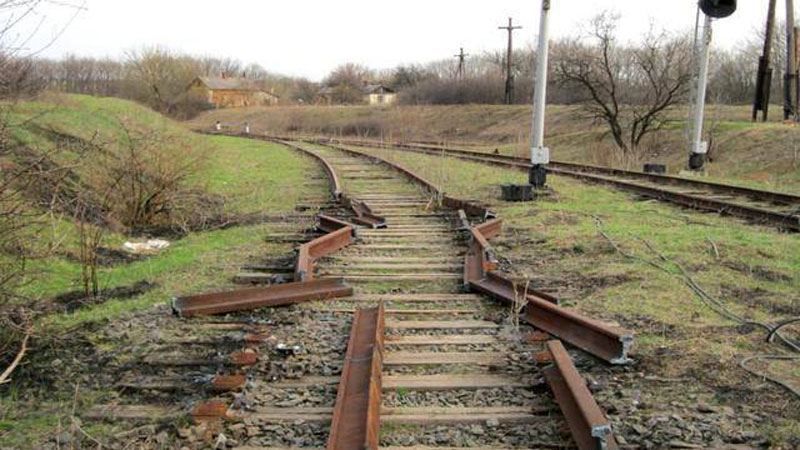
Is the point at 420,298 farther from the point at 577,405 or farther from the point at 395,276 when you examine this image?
the point at 577,405

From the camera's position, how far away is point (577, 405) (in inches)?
157

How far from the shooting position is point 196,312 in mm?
6277

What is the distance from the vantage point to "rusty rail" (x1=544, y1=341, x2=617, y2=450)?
11.9ft

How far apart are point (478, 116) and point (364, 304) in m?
50.5

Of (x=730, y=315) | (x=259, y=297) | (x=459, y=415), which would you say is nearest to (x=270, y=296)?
(x=259, y=297)

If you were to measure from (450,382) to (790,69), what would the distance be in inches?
1224

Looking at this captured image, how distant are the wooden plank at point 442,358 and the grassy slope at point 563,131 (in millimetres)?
15829

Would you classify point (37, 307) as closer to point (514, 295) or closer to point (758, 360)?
point (514, 295)

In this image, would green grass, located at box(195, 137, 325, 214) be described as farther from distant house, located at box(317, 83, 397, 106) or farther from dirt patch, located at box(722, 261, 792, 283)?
distant house, located at box(317, 83, 397, 106)

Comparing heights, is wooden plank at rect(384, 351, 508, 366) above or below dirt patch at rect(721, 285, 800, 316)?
below

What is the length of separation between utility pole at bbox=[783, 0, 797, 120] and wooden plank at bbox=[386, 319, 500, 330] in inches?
1093

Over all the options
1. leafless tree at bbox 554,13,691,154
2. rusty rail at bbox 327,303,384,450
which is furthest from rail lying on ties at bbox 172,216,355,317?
leafless tree at bbox 554,13,691,154

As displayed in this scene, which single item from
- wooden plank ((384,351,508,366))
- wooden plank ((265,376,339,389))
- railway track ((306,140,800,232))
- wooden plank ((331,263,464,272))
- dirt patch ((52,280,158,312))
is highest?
railway track ((306,140,800,232))

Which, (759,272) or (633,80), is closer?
(759,272)
